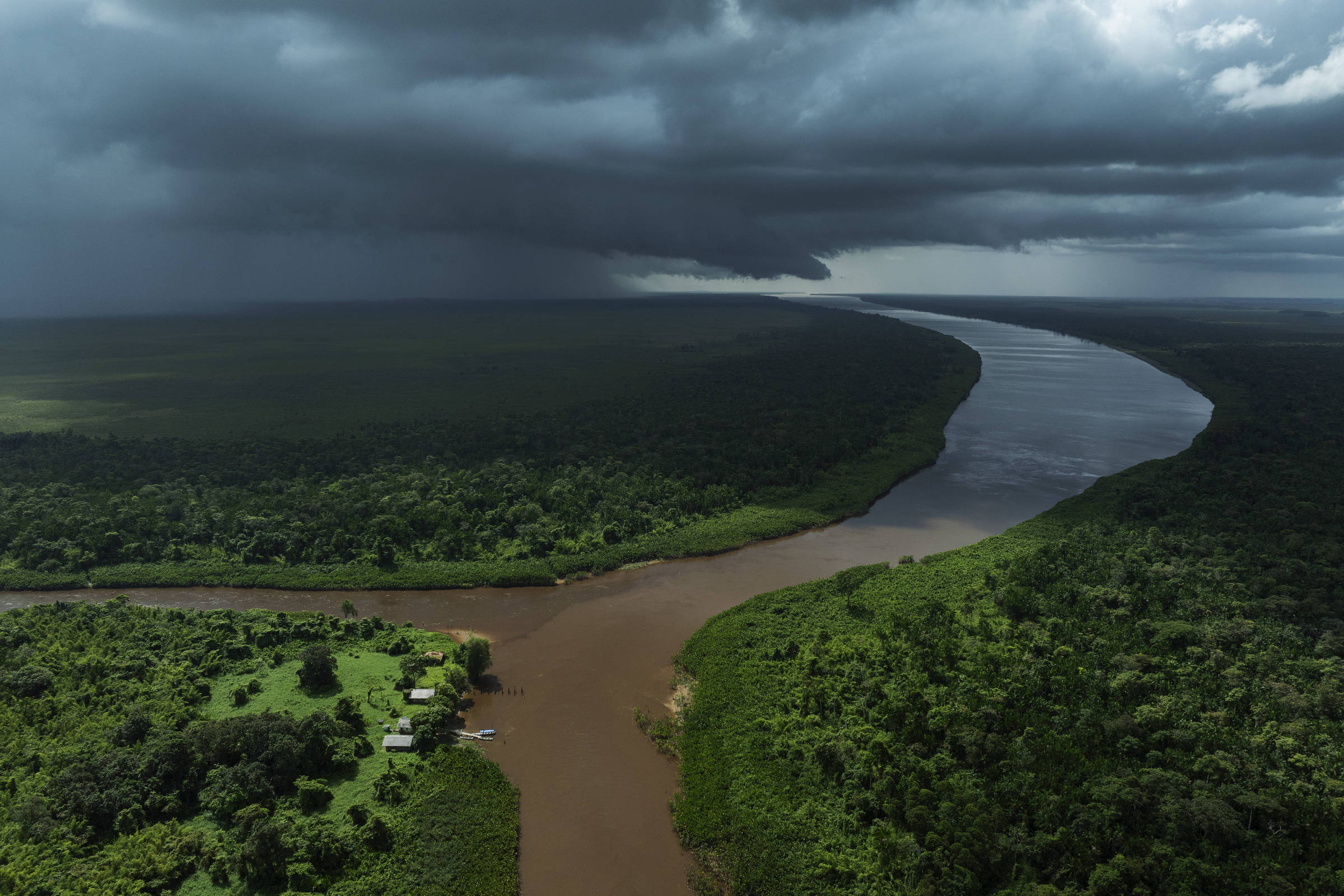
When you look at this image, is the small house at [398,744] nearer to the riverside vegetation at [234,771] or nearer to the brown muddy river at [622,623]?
the riverside vegetation at [234,771]

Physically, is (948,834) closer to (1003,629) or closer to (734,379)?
(1003,629)

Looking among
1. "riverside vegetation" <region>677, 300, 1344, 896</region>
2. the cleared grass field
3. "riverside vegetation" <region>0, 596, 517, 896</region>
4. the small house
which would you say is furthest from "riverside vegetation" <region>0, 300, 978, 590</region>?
the small house

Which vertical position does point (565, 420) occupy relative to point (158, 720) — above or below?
above

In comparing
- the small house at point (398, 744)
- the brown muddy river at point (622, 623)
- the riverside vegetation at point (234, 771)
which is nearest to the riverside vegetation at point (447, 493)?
the brown muddy river at point (622, 623)

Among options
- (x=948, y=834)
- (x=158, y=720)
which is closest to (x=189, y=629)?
(x=158, y=720)

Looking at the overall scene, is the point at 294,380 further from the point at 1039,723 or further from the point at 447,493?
the point at 1039,723

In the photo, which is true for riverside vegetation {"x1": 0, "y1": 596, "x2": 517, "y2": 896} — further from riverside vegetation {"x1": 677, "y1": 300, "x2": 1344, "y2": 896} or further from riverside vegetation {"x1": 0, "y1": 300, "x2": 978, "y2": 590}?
riverside vegetation {"x1": 0, "y1": 300, "x2": 978, "y2": 590}
